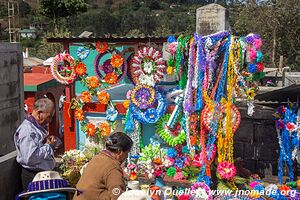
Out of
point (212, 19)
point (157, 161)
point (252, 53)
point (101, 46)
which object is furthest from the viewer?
point (101, 46)

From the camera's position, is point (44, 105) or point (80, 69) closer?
point (44, 105)

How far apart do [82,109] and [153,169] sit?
212 cm

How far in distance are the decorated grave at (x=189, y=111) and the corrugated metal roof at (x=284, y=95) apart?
0.18m

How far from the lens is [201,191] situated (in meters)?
5.48

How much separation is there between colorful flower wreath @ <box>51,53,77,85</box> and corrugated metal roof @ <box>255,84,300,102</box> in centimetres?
328

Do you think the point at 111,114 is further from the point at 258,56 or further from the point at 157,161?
the point at 258,56

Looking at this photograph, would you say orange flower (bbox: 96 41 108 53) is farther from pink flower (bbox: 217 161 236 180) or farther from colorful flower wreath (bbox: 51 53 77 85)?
pink flower (bbox: 217 161 236 180)

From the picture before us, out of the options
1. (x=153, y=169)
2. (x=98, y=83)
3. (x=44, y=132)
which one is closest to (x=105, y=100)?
(x=98, y=83)

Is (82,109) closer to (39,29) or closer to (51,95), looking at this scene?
(51,95)

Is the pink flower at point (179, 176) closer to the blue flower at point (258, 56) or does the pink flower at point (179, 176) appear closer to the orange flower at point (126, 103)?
the orange flower at point (126, 103)

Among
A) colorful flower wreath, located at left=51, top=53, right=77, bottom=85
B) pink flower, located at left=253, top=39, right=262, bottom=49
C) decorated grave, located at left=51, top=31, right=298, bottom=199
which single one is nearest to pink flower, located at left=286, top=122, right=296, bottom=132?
decorated grave, located at left=51, top=31, right=298, bottom=199

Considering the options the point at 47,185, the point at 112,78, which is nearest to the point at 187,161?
the point at 112,78

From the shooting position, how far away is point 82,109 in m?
7.44

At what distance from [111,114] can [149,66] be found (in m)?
1.13
